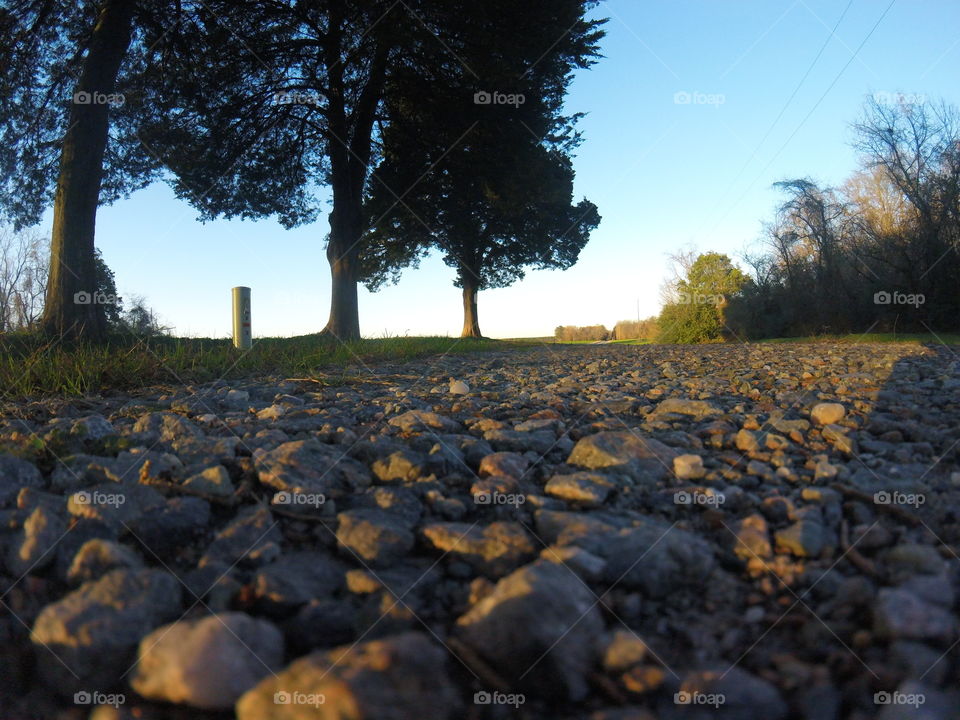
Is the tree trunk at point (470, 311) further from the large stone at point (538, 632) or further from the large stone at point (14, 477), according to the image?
the large stone at point (538, 632)

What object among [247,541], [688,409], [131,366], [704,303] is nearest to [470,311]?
[704,303]

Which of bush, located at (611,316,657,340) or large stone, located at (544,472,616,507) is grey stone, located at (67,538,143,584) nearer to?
large stone, located at (544,472,616,507)

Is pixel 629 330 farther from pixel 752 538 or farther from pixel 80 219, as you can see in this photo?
pixel 752 538

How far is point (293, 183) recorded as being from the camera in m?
15.0

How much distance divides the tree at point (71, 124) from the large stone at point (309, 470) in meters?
6.36

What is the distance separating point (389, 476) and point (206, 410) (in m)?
1.87

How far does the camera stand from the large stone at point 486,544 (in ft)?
4.69

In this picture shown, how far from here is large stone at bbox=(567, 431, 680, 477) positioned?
84.4 inches

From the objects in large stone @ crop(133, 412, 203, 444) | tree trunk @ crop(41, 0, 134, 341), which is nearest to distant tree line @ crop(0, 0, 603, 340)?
tree trunk @ crop(41, 0, 134, 341)

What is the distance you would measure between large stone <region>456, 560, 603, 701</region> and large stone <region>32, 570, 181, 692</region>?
713 millimetres

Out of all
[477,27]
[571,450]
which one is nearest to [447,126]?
[477,27]

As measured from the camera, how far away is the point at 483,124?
12.7 metres

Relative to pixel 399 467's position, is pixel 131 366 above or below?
above

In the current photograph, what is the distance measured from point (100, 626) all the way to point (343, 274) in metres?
13.3
